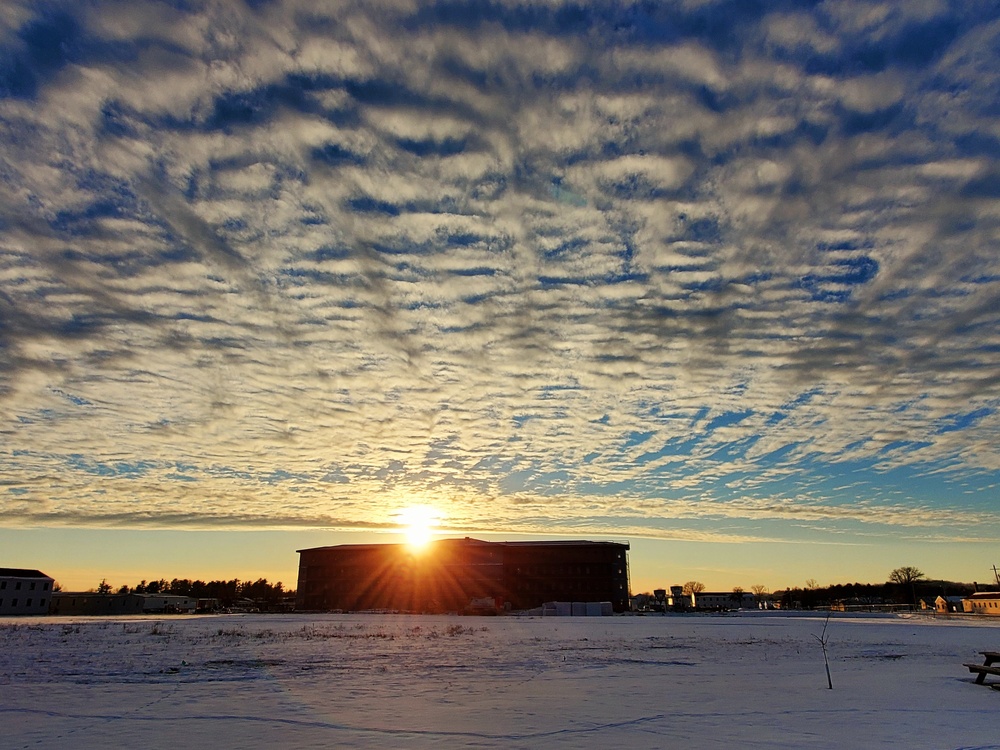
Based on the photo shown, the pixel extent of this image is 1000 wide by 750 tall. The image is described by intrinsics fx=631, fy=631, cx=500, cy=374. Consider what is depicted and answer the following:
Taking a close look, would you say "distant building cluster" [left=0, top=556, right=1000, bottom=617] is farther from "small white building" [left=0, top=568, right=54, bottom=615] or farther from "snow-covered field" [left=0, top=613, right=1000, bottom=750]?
"snow-covered field" [left=0, top=613, right=1000, bottom=750]

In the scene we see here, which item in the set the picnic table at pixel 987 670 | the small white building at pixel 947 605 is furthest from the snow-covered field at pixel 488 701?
the small white building at pixel 947 605

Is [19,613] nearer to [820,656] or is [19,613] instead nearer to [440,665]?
[440,665]

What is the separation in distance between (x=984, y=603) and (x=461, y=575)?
98.3 m

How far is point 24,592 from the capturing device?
114 meters

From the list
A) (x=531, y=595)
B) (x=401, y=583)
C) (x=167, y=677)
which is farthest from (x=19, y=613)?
(x=167, y=677)

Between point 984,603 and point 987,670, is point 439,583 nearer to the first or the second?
point 984,603

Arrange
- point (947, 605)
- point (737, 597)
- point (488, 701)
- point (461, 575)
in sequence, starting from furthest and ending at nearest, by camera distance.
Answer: point (737, 597), point (947, 605), point (461, 575), point (488, 701)

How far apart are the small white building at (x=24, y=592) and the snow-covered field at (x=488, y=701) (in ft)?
370

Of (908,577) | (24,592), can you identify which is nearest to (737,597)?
(908,577)

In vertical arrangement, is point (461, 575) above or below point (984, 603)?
above

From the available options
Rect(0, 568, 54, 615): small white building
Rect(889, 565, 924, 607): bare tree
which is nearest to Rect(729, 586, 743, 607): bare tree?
Rect(889, 565, 924, 607): bare tree

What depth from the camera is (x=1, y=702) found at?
13.1 m

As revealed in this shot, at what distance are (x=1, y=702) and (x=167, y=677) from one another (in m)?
4.76

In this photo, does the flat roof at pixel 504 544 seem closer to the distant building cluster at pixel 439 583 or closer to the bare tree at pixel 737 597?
the distant building cluster at pixel 439 583
